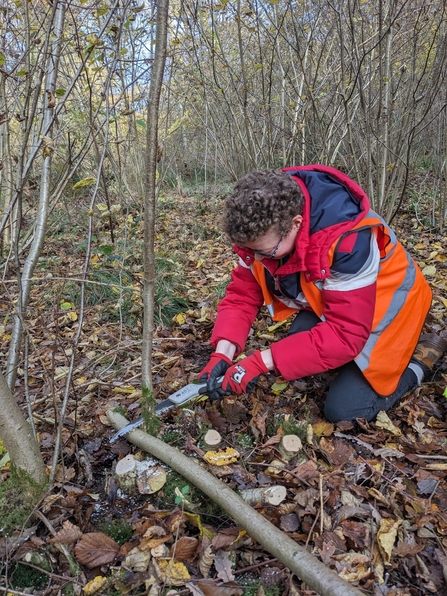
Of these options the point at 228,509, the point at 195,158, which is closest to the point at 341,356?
the point at 228,509

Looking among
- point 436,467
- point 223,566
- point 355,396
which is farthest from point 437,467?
point 223,566

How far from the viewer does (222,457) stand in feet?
6.14

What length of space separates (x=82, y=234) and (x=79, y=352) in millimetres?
3174

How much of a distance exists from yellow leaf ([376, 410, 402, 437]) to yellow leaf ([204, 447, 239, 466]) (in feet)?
2.73

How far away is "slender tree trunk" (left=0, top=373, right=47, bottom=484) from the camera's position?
1.46 m

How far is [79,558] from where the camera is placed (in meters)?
1.48

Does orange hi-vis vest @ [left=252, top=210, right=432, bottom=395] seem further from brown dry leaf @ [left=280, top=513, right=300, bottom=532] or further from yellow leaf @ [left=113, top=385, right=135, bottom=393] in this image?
yellow leaf @ [left=113, top=385, right=135, bottom=393]

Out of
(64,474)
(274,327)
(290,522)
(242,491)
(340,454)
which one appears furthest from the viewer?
(274,327)

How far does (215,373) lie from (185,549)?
0.90 metres

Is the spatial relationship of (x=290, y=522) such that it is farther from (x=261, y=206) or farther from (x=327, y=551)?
(x=261, y=206)

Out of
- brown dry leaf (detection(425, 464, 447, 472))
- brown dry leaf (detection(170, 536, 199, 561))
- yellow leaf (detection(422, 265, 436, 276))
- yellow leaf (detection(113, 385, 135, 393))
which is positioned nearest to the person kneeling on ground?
brown dry leaf (detection(425, 464, 447, 472))

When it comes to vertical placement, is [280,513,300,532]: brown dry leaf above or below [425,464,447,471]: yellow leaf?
above

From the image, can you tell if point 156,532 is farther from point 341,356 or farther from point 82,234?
point 82,234

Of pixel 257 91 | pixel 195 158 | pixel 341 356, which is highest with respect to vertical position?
pixel 257 91
